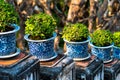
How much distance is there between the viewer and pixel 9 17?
13.5 feet

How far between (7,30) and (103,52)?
231 centimetres

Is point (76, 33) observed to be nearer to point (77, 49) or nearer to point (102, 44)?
point (77, 49)

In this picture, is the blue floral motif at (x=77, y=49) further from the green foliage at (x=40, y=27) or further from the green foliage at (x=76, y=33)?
the green foliage at (x=40, y=27)

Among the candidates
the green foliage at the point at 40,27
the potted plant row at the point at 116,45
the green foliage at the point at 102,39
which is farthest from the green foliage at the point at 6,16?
the potted plant row at the point at 116,45

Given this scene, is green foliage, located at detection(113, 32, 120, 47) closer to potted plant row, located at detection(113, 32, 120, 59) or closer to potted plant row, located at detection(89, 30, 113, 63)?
potted plant row, located at detection(113, 32, 120, 59)

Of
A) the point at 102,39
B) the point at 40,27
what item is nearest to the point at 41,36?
the point at 40,27

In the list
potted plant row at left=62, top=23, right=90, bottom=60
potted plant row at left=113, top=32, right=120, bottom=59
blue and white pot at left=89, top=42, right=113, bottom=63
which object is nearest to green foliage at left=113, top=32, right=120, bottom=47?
potted plant row at left=113, top=32, right=120, bottom=59

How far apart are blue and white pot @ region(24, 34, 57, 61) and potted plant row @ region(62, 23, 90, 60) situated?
0.57 metres

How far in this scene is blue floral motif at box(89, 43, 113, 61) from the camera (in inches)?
231

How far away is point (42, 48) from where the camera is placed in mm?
4703

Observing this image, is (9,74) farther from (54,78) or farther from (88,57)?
(88,57)

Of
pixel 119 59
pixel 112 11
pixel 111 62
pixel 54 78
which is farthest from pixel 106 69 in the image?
pixel 112 11

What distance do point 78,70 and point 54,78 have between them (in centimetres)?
78

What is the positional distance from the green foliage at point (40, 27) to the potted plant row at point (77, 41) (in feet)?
1.85
